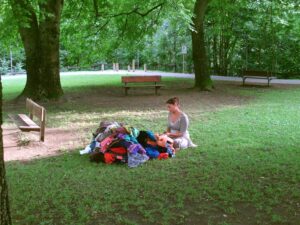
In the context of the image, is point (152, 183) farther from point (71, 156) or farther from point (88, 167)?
point (71, 156)

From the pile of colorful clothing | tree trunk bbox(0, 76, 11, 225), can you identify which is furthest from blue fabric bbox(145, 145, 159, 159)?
tree trunk bbox(0, 76, 11, 225)

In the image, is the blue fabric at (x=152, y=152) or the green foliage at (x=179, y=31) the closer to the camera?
the blue fabric at (x=152, y=152)

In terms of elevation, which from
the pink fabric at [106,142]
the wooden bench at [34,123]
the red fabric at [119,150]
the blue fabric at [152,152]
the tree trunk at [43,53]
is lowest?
the blue fabric at [152,152]

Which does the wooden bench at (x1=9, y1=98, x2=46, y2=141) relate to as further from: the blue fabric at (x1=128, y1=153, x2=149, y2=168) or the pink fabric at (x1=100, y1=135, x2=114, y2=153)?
the blue fabric at (x1=128, y1=153, x2=149, y2=168)

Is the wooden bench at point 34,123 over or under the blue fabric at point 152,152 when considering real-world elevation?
over

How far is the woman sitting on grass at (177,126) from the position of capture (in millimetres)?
8055

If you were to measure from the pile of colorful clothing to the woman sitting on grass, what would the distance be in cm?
43

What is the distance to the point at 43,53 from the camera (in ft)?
49.5

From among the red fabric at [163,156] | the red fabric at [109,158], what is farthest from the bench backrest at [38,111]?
the red fabric at [163,156]

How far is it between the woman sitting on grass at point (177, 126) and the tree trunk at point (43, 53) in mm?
7983

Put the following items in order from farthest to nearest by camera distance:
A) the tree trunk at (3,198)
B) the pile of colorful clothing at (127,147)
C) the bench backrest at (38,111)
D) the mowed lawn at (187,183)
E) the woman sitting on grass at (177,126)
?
1. the bench backrest at (38,111)
2. the woman sitting on grass at (177,126)
3. the pile of colorful clothing at (127,147)
4. the mowed lawn at (187,183)
5. the tree trunk at (3,198)

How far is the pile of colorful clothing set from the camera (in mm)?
7145

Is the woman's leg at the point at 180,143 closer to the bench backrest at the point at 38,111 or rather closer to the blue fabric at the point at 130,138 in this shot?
the blue fabric at the point at 130,138

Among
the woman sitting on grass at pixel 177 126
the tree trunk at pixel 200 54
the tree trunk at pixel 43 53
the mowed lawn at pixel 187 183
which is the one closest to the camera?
the mowed lawn at pixel 187 183
